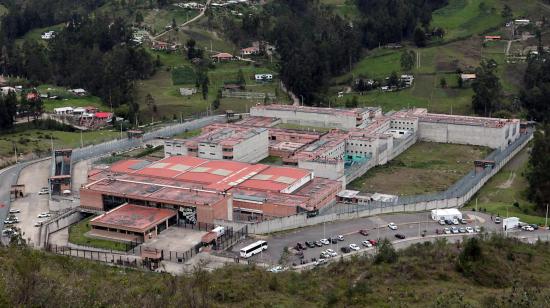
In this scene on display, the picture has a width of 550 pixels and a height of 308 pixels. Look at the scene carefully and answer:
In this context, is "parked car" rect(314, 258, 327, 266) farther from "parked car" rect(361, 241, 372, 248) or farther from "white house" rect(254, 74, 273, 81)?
"white house" rect(254, 74, 273, 81)

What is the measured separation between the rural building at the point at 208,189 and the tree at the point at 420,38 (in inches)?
1518

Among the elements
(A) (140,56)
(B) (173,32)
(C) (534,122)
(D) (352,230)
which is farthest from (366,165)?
(B) (173,32)

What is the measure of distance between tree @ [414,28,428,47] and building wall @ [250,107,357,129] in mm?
24219

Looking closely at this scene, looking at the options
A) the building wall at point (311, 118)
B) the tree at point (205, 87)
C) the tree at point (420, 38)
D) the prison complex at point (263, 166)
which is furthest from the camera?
the tree at point (420, 38)

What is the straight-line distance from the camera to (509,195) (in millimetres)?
43656

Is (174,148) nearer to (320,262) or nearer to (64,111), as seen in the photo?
(64,111)

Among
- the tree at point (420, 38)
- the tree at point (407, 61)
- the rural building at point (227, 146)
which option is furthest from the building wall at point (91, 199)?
the tree at point (420, 38)

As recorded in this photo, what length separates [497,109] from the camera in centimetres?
6406

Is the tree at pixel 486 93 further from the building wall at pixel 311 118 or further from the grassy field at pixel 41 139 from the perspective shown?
the grassy field at pixel 41 139

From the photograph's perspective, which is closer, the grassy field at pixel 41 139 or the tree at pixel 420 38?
the grassy field at pixel 41 139

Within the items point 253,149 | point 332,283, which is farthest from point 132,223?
point 253,149

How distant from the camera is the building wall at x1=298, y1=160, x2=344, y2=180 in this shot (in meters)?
44.5

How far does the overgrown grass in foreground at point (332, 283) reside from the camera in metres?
19.9

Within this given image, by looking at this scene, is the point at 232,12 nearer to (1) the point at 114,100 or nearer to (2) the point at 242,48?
(2) the point at 242,48
